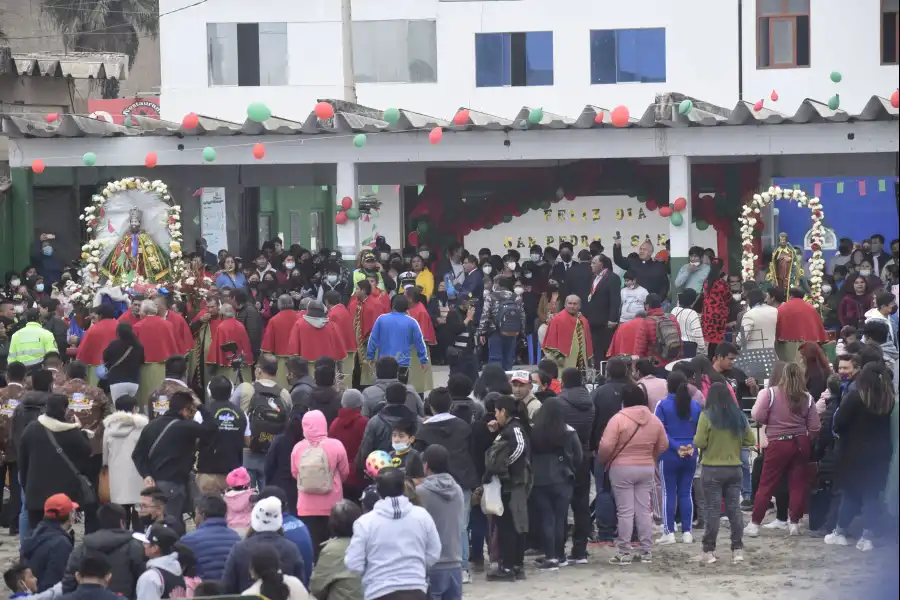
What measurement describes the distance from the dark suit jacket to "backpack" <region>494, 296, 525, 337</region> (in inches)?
38.7

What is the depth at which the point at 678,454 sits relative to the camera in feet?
41.3

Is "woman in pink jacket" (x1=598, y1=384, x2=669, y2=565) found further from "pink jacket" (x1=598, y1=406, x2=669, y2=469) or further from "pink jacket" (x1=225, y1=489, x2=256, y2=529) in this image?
"pink jacket" (x1=225, y1=489, x2=256, y2=529)

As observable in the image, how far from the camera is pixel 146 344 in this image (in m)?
16.6

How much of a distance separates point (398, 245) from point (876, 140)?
10.1m

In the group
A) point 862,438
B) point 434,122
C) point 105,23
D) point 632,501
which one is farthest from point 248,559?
point 105,23

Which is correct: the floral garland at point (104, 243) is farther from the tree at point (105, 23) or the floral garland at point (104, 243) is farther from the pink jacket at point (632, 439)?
the tree at point (105, 23)

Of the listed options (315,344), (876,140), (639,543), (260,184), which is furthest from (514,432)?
(260,184)

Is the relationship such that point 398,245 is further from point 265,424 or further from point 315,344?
point 265,424

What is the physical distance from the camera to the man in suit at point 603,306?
20078 mm

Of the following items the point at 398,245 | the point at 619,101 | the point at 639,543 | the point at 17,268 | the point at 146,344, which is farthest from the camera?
the point at 619,101

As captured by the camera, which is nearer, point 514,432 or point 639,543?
point 514,432

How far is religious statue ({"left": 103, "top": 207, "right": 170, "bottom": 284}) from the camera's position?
65.7 feet

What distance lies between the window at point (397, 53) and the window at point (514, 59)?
1.01 metres

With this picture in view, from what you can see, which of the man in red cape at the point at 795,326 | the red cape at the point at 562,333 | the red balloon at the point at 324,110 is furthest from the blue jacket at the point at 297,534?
the red balloon at the point at 324,110
